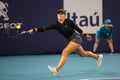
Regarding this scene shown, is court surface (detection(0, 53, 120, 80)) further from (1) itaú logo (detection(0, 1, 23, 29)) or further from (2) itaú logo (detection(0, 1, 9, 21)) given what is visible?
(2) itaú logo (detection(0, 1, 9, 21))

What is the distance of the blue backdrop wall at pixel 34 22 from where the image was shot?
1313 centimetres

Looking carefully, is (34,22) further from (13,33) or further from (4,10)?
(4,10)

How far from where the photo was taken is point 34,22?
13328 millimetres

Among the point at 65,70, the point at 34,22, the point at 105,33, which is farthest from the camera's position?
the point at 34,22

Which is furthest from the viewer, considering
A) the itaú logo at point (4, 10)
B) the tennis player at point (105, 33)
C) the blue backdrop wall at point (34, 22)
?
the blue backdrop wall at point (34, 22)

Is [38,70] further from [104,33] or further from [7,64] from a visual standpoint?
[104,33]

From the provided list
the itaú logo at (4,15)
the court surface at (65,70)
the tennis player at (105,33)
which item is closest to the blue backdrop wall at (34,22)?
the itaú logo at (4,15)

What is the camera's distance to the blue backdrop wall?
43.1ft

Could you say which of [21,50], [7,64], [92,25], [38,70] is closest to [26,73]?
[38,70]

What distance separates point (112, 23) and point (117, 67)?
4.57 meters

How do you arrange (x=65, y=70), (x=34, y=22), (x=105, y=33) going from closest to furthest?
(x=65, y=70), (x=105, y=33), (x=34, y=22)

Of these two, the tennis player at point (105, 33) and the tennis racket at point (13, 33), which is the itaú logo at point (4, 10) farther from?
the tennis player at point (105, 33)

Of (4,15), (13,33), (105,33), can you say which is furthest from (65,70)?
(4,15)

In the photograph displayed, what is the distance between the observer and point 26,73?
880 cm
